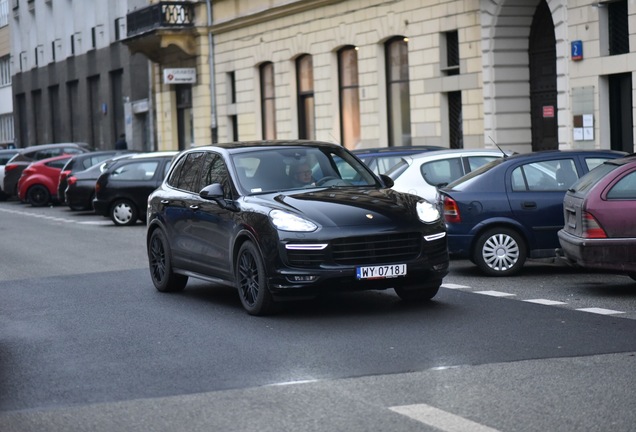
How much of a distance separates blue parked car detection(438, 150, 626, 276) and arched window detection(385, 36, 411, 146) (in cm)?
1744

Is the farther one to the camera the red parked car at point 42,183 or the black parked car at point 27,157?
the black parked car at point 27,157

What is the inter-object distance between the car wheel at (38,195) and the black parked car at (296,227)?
25.4 meters

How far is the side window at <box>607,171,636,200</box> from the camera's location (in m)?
13.1

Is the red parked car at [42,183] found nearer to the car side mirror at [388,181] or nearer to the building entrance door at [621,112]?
the building entrance door at [621,112]

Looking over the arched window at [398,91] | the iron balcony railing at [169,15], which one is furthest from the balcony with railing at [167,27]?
the arched window at [398,91]

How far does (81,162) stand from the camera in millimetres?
34688

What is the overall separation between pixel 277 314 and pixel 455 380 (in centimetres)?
381

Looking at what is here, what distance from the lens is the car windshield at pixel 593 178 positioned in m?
13.4

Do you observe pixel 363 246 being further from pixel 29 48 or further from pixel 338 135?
pixel 29 48

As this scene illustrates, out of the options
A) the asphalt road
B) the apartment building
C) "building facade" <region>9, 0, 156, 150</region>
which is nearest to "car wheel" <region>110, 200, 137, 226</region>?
the apartment building

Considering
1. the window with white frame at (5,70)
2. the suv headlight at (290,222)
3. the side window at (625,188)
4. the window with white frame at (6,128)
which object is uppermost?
the window with white frame at (5,70)

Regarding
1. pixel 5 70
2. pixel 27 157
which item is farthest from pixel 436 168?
pixel 5 70

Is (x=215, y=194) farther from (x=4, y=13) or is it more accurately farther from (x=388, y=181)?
(x=4, y=13)

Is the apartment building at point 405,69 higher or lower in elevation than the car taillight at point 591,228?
higher
